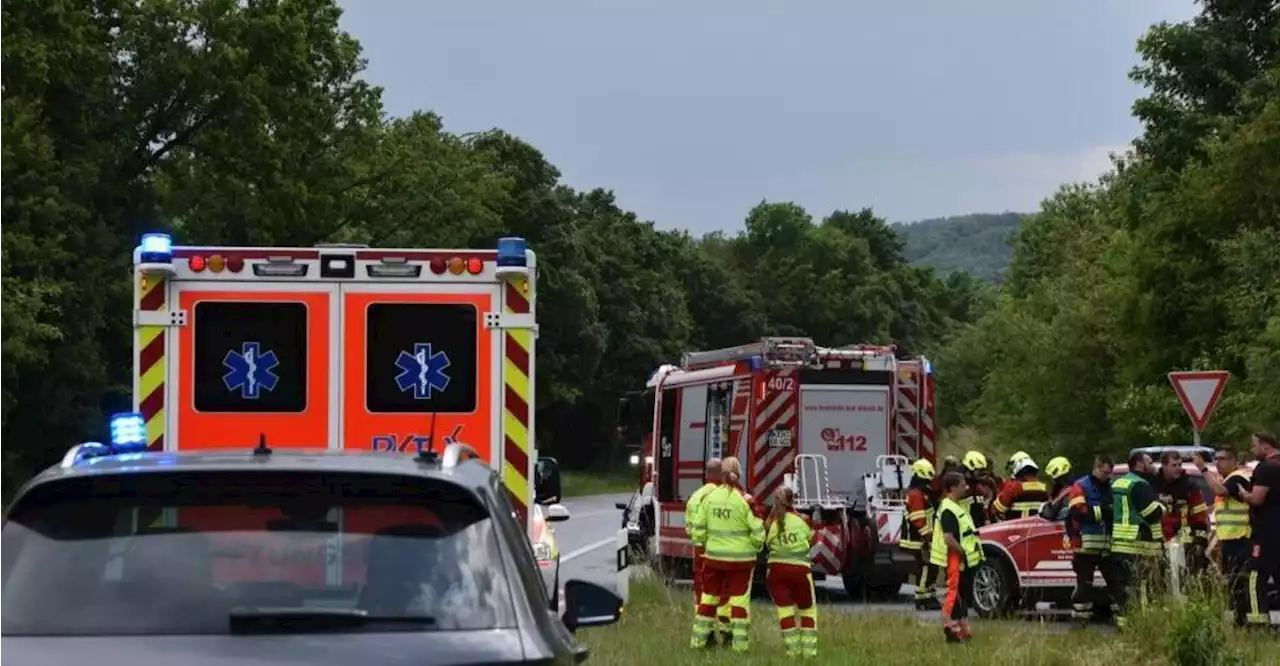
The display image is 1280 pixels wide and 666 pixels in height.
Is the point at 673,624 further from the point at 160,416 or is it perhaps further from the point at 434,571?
the point at 434,571

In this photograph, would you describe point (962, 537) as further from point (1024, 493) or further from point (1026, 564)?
point (1024, 493)

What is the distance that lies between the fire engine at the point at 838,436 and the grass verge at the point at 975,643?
368 cm

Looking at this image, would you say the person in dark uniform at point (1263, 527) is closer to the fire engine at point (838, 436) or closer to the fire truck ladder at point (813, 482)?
the fire engine at point (838, 436)

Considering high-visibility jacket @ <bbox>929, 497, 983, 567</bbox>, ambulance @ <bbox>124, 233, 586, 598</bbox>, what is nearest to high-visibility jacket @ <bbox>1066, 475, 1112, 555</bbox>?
high-visibility jacket @ <bbox>929, 497, 983, 567</bbox>

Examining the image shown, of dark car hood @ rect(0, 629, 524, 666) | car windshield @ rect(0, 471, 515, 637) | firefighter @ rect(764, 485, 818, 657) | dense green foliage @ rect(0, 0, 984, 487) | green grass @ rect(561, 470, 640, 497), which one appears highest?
dense green foliage @ rect(0, 0, 984, 487)

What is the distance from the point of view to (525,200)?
77875mm

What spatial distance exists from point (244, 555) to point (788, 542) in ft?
33.4

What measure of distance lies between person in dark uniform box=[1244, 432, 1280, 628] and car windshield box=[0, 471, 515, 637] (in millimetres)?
11868

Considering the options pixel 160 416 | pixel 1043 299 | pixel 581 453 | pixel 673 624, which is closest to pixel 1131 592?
pixel 673 624

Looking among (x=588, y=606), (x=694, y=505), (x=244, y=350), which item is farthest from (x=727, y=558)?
(x=588, y=606)

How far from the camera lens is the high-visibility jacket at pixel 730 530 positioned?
14.5 metres

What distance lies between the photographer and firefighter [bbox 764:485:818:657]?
46.2ft

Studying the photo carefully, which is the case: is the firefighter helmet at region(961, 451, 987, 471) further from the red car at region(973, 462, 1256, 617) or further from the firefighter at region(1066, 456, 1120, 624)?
the firefighter at region(1066, 456, 1120, 624)

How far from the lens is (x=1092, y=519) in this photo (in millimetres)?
16188
